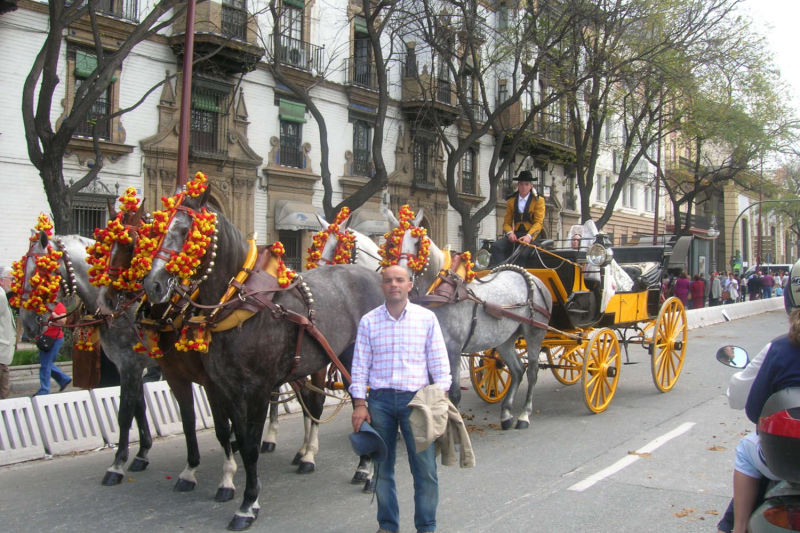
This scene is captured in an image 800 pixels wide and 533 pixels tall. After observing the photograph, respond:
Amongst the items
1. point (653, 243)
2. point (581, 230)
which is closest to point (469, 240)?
point (653, 243)

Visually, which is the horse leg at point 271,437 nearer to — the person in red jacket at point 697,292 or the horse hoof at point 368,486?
the horse hoof at point 368,486

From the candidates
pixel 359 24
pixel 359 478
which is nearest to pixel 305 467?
pixel 359 478

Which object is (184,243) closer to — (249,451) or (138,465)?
(249,451)

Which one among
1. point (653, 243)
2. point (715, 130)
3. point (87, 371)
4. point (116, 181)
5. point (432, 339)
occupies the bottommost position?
point (87, 371)

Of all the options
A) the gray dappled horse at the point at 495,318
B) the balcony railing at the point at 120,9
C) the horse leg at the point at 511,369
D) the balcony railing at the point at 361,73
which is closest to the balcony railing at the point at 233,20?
the balcony railing at the point at 120,9

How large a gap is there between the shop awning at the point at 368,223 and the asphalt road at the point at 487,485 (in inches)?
642

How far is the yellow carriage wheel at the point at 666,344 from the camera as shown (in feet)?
33.0

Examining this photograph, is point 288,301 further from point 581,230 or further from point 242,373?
point 581,230

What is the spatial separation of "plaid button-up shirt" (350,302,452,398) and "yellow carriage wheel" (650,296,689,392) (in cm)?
634

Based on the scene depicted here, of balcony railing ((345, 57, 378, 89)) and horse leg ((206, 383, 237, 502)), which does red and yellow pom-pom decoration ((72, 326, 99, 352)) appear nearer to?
horse leg ((206, 383, 237, 502))

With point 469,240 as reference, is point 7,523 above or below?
below

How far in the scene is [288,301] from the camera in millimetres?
5621

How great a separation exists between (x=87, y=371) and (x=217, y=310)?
262 centimetres

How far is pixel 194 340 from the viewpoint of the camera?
5016mm
